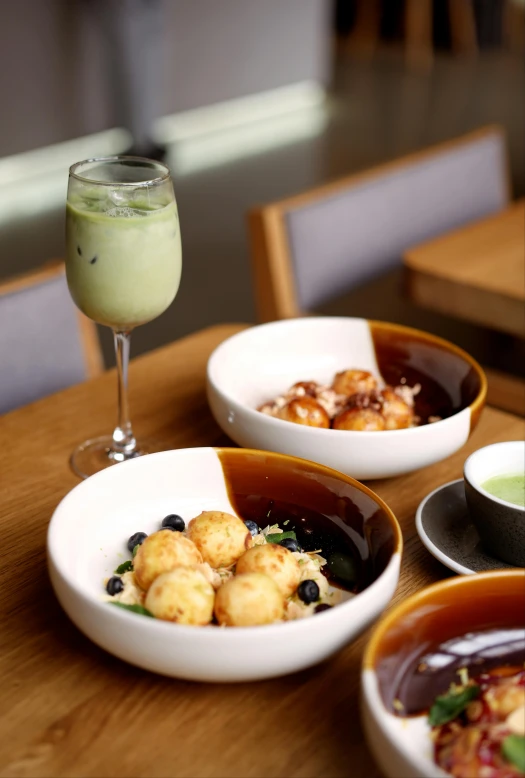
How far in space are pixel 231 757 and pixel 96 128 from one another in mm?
4848

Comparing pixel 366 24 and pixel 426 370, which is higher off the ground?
pixel 426 370

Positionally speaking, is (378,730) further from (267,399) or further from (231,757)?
(267,399)

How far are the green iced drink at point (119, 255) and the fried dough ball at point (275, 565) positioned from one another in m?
0.37

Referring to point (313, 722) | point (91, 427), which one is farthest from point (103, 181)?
point (313, 722)

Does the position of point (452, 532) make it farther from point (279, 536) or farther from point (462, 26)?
point (462, 26)

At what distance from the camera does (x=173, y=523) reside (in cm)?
84

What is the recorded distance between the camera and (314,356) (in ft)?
4.02

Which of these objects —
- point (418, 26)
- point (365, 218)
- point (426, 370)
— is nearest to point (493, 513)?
point (426, 370)

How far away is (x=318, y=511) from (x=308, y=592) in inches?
4.9

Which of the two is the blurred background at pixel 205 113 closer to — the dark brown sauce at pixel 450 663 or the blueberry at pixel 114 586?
the blueberry at pixel 114 586

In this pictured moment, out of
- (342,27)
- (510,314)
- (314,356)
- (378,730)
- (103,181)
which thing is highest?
(103,181)

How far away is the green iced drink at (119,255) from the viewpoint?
Answer: 38.3 inches

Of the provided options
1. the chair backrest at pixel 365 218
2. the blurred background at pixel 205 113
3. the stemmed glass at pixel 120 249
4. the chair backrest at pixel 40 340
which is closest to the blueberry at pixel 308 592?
the stemmed glass at pixel 120 249

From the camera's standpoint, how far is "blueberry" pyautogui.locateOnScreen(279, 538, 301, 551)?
0.81 meters
